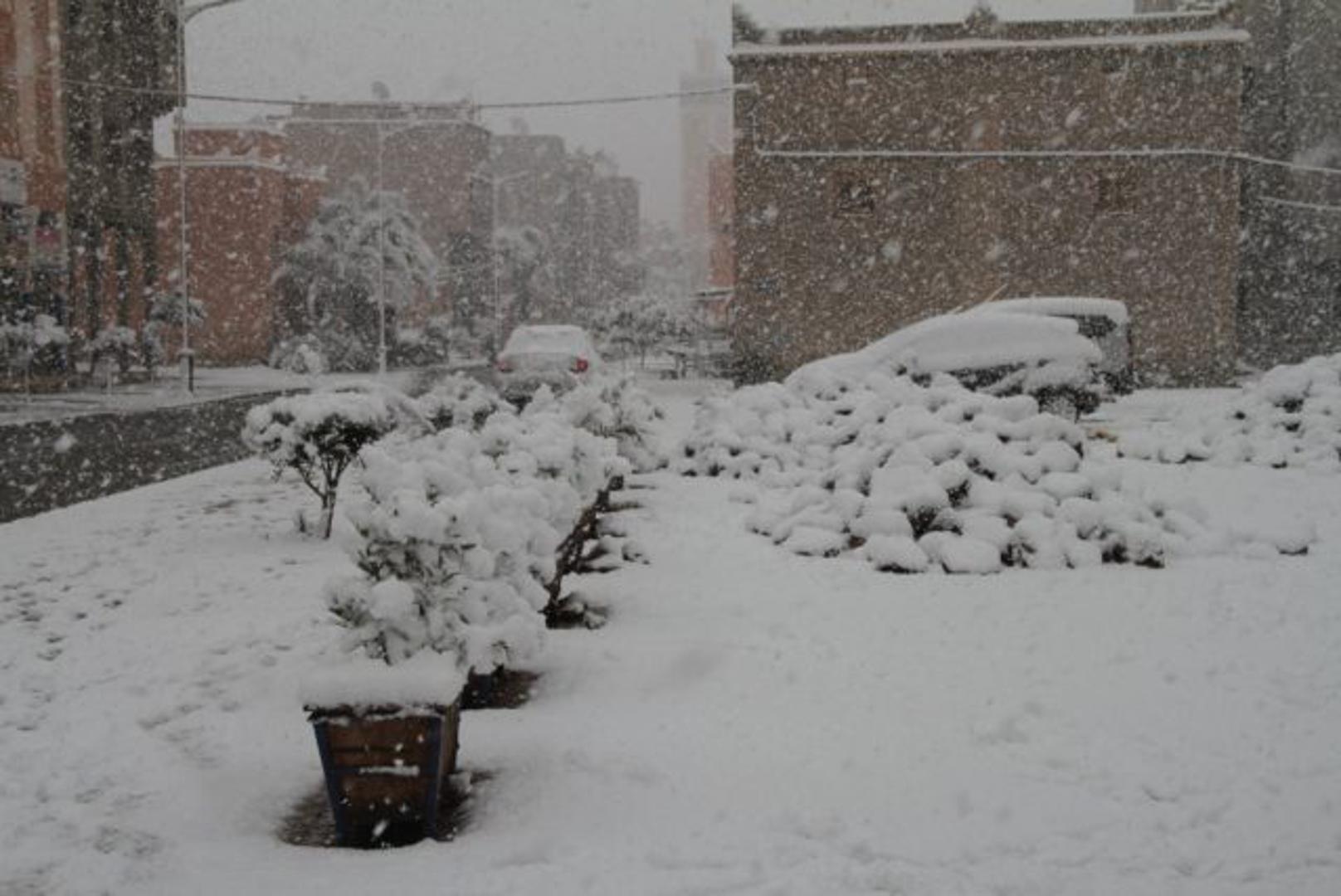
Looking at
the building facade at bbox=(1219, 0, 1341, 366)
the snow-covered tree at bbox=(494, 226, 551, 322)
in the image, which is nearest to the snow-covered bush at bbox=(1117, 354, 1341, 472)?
the building facade at bbox=(1219, 0, 1341, 366)

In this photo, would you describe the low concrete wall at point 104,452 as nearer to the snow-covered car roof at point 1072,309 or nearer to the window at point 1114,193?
the snow-covered car roof at point 1072,309

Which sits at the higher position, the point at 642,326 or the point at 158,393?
the point at 642,326

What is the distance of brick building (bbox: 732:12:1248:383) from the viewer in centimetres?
3127

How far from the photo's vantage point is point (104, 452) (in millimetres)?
17344

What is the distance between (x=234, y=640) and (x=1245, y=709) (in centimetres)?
505

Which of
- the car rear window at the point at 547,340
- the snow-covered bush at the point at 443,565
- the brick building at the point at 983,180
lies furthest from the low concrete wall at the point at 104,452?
the brick building at the point at 983,180

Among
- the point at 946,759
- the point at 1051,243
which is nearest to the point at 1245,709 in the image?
the point at 946,759

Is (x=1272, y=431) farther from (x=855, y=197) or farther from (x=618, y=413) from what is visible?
(x=855, y=197)

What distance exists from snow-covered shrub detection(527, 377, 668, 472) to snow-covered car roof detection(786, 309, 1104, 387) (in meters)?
4.72

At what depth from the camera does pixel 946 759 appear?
16.9 feet

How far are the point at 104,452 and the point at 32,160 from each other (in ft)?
55.3

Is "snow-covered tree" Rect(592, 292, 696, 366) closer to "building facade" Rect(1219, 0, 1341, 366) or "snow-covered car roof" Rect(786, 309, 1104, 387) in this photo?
"building facade" Rect(1219, 0, 1341, 366)

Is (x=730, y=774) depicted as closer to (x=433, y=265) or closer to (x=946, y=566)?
(x=946, y=566)

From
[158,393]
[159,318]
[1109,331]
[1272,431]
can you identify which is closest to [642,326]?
[159,318]
